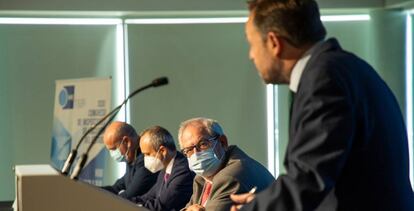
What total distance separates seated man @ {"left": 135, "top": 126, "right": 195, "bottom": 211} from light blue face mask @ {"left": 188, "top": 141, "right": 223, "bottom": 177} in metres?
0.56

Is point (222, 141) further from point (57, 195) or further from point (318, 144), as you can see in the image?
point (318, 144)

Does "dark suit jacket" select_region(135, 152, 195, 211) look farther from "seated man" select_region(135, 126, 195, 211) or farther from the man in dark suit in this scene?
the man in dark suit

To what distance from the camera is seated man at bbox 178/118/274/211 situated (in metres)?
2.69

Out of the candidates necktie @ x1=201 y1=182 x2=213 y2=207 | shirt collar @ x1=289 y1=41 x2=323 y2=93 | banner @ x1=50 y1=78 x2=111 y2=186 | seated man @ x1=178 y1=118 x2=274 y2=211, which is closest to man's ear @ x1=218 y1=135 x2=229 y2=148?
seated man @ x1=178 y1=118 x2=274 y2=211

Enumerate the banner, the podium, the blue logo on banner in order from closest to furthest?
1. the podium
2. the banner
3. the blue logo on banner

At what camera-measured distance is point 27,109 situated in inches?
244

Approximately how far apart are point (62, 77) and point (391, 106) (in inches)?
196

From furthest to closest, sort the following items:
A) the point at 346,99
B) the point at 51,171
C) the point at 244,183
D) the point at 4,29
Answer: the point at 4,29, the point at 244,183, the point at 51,171, the point at 346,99

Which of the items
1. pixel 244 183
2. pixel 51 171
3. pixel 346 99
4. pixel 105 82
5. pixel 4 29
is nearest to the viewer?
pixel 346 99

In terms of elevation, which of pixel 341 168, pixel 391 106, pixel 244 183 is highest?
pixel 391 106

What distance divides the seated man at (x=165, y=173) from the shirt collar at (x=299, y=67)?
2133mm

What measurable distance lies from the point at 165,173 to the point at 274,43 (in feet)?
8.21

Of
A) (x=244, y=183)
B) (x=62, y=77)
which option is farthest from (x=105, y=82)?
(x=244, y=183)

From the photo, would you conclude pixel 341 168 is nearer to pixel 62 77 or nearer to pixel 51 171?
pixel 51 171
